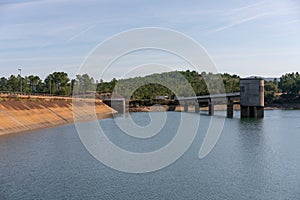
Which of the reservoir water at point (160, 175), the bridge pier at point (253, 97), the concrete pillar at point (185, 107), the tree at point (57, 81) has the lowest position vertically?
the reservoir water at point (160, 175)

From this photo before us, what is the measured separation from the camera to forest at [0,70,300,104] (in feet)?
480

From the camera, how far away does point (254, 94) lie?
84.8m

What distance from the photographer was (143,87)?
179 meters

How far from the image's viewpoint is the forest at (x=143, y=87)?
146375 millimetres

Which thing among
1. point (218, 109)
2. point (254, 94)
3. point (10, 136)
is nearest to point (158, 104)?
point (218, 109)

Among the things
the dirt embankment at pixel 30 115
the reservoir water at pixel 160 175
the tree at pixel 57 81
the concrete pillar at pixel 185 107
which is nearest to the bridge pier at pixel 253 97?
the dirt embankment at pixel 30 115

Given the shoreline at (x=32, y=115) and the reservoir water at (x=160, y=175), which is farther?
the shoreline at (x=32, y=115)

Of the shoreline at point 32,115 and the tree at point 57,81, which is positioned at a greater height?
the tree at point 57,81

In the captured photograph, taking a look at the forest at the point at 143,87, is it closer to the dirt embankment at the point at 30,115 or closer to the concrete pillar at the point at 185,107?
the concrete pillar at the point at 185,107

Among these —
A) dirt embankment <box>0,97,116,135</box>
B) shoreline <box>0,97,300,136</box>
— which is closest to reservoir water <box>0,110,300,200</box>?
shoreline <box>0,97,300,136</box>

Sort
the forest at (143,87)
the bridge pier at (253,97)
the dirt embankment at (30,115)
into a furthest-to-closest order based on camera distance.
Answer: the forest at (143,87), the bridge pier at (253,97), the dirt embankment at (30,115)

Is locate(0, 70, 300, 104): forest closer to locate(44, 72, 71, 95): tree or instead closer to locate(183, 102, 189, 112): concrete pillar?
locate(44, 72, 71, 95): tree

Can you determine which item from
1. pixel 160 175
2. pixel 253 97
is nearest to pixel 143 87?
pixel 253 97

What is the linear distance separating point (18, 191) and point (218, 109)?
124862 millimetres
